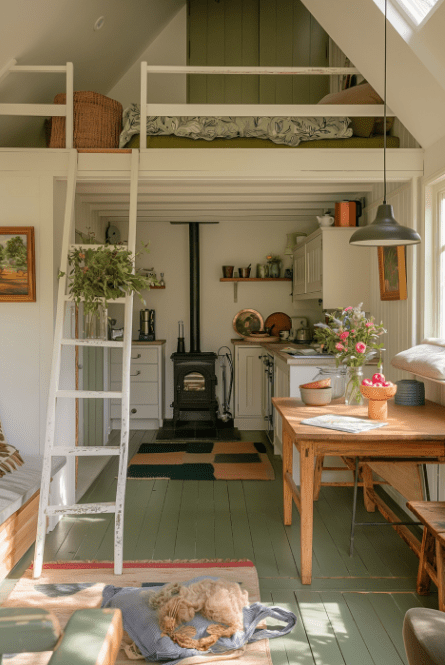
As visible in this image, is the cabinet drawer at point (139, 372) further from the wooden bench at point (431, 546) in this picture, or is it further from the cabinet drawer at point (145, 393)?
the wooden bench at point (431, 546)

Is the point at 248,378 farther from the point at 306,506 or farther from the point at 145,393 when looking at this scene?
the point at 306,506

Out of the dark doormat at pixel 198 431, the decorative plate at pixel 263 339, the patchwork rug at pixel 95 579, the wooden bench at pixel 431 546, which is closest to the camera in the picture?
the wooden bench at pixel 431 546

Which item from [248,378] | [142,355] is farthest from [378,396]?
[142,355]

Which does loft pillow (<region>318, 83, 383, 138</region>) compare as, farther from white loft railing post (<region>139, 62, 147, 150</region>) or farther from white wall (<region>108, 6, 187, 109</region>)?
white wall (<region>108, 6, 187, 109</region>)

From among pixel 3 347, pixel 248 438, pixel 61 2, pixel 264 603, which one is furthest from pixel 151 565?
pixel 61 2

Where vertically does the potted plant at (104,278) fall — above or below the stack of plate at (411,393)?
above

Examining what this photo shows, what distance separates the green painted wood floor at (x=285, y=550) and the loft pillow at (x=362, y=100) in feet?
9.21

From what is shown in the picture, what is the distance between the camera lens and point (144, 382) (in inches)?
267

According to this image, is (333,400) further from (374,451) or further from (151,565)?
(151,565)

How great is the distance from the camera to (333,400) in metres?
3.73

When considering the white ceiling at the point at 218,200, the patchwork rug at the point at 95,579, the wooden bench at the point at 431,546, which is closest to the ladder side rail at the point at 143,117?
the white ceiling at the point at 218,200

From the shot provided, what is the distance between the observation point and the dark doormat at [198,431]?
6.35 metres

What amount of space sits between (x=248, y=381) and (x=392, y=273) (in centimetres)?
288

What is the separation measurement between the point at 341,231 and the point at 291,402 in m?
2.16
